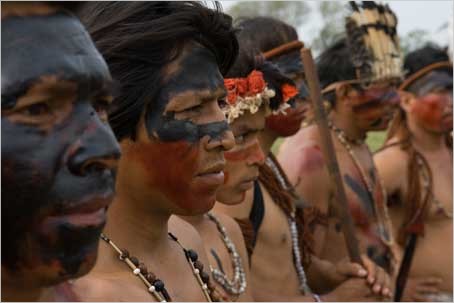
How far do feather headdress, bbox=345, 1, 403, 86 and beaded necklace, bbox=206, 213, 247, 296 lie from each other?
9.02ft

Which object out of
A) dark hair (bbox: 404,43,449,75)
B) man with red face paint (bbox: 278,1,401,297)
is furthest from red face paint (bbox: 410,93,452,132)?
man with red face paint (bbox: 278,1,401,297)

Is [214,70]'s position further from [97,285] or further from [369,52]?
[369,52]

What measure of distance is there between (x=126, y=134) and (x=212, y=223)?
1134mm

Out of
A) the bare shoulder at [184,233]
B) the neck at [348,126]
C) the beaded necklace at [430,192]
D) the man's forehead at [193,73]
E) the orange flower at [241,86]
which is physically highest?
the man's forehead at [193,73]

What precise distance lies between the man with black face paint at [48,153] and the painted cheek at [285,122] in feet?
11.2

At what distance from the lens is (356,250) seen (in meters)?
5.29

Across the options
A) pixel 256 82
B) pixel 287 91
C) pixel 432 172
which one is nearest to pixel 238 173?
pixel 256 82

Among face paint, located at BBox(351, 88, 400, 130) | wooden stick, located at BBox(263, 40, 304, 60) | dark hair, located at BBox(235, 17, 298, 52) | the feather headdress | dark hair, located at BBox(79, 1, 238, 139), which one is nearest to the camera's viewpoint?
dark hair, located at BBox(79, 1, 238, 139)

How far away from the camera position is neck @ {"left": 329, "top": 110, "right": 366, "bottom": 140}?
6369 mm

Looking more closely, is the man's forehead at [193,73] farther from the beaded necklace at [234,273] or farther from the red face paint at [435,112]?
the red face paint at [435,112]

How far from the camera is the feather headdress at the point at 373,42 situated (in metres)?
6.08

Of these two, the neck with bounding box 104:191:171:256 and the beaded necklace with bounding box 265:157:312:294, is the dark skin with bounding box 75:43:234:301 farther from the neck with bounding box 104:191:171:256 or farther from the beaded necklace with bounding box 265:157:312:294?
the beaded necklace with bounding box 265:157:312:294

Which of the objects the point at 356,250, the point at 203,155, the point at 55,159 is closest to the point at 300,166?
the point at 356,250

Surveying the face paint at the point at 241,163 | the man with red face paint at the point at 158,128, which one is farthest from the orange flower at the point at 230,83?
the man with red face paint at the point at 158,128
